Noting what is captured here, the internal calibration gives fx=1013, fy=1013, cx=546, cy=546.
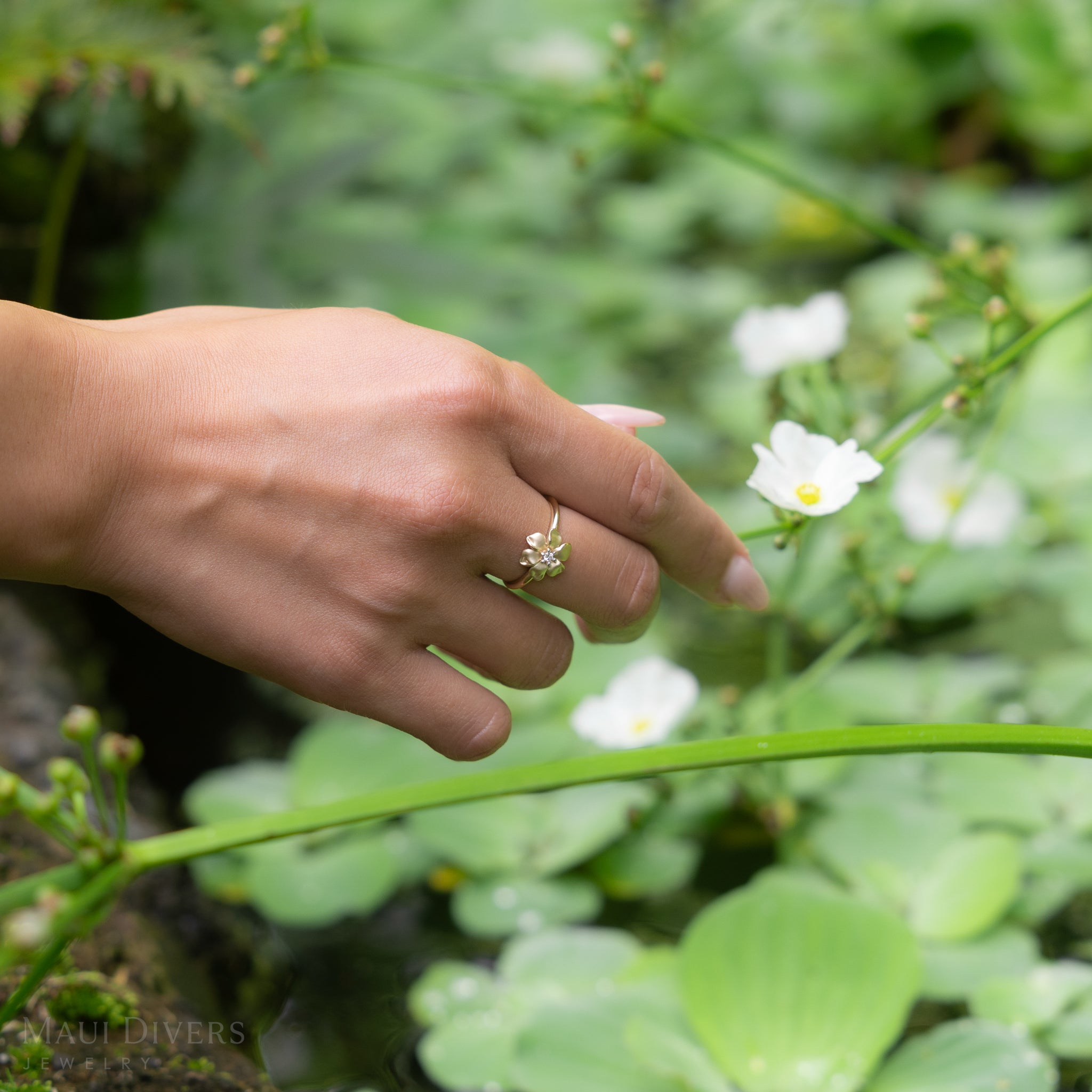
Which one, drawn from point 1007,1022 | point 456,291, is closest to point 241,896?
point 1007,1022

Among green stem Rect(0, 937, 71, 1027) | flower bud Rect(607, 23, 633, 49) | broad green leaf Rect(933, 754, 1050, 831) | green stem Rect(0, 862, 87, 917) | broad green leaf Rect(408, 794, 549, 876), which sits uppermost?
flower bud Rect(607, 23, 633, 49)

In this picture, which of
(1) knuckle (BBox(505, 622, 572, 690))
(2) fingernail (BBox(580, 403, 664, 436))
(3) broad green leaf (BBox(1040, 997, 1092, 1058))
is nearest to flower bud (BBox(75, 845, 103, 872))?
(1) knuckle (BBox(505, 622, 572, 690))

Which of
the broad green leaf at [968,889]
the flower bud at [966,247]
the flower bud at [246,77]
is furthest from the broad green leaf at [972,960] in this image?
the flower bud at [246,77]

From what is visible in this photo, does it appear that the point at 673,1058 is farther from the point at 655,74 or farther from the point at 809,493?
the point at 655,74

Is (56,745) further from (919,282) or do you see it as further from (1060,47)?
(1060,47)

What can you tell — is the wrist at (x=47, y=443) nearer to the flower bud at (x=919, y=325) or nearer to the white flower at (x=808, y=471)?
the white flower at (x=808, y=471)

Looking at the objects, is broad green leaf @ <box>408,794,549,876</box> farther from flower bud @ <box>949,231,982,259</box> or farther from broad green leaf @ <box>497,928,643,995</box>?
flower bud @ <box>949,231,982,259</box>
